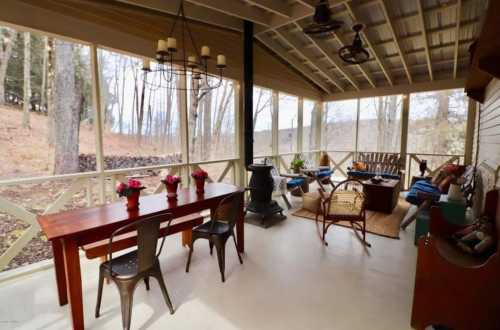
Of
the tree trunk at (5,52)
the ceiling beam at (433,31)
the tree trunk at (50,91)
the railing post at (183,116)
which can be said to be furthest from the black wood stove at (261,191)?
the ceiling beam at (433,31)

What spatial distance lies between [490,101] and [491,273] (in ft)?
9.46

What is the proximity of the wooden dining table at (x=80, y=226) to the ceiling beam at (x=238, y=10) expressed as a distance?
268 cm

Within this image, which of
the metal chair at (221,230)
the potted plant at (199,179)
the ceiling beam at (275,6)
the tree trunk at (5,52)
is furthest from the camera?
the ceiling beam at (275,6)

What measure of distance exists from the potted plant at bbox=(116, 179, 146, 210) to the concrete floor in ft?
2.64

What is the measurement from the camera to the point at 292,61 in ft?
19.1

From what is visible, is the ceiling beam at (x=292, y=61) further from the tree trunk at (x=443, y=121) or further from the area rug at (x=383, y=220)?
the area rug at (x=383, y=220)

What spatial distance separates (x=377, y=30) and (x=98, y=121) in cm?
493

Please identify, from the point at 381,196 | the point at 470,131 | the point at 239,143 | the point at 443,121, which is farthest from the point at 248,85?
the point at 443,121

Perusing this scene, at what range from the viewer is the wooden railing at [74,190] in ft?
8.23

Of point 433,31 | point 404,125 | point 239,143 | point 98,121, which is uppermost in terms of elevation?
point 433,31

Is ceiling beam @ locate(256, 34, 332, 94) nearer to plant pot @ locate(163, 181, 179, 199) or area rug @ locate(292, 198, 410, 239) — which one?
area rug @ locate(292, 198, 410, 239)

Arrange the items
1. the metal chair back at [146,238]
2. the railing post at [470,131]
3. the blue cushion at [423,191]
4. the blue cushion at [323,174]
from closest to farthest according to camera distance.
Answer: the metal chair back at [146,238], the blue cushion at [423,191], the railing post at [470,131], the blue cushion at [323,174]

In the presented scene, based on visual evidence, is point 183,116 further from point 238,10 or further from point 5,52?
point 5,52

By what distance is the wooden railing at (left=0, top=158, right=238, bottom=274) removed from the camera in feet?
8.23
